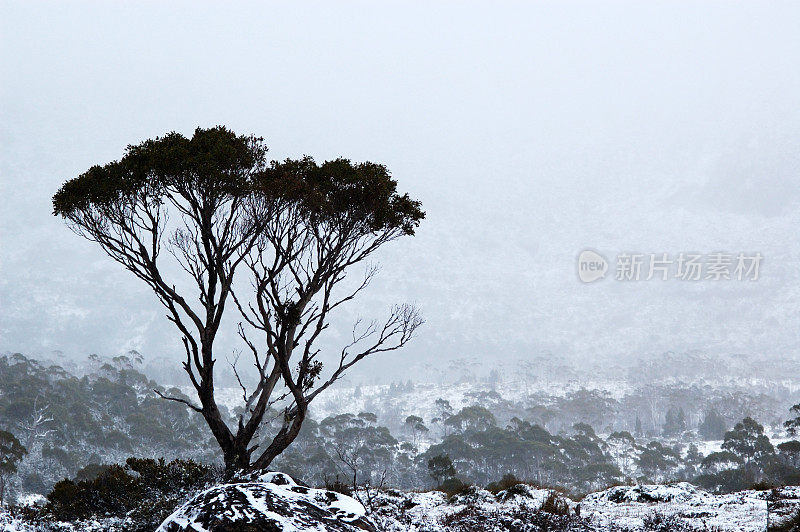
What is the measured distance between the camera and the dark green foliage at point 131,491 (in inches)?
480

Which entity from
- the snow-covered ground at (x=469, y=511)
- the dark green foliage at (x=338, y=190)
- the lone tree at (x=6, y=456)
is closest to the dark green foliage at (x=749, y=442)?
the snow-covered ground at (x=469, y=511)

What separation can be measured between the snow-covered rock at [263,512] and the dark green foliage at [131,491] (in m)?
5.42

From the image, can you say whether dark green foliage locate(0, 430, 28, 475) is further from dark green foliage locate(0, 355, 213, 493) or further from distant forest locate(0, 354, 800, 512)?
dark green foliage locate(0, 355, 213, 493)

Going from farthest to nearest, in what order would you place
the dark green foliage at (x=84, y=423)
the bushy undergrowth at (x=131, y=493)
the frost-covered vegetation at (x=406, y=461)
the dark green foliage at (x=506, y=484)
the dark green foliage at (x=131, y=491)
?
the dark green foliage at (x=84, y=423), the dark green foliage at (x=506, y=484), the frost-covered vegetation at (x=406, y=461), the dark green foliage at (x=131, y=491), the bushy undergrowth at (x=131, y=493)

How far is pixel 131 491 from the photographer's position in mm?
13188

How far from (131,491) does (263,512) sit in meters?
8.65

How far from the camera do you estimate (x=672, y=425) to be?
135125 millimetres

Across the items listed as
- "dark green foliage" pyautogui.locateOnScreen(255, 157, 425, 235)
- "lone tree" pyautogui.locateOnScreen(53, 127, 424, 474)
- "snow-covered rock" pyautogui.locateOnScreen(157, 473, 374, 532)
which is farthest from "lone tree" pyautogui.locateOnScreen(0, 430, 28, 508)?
"snow-covered rock" pyautogui.locateOnScreen(157, 473, 374, 532)

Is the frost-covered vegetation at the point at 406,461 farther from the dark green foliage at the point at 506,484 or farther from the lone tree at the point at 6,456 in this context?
the dark green foliage at the point at 506,484

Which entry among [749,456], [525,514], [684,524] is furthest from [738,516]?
[749,456]

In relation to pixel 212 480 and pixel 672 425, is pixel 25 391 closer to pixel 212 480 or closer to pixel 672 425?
pixel 212 480

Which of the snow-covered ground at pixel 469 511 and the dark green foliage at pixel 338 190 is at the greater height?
the dark green foliage at pixel 338 190

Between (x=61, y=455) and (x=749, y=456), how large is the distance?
281ft

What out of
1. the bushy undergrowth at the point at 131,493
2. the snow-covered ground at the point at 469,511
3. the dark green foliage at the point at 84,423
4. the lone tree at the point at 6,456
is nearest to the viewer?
the snow-covered ground at the point at 469,511
